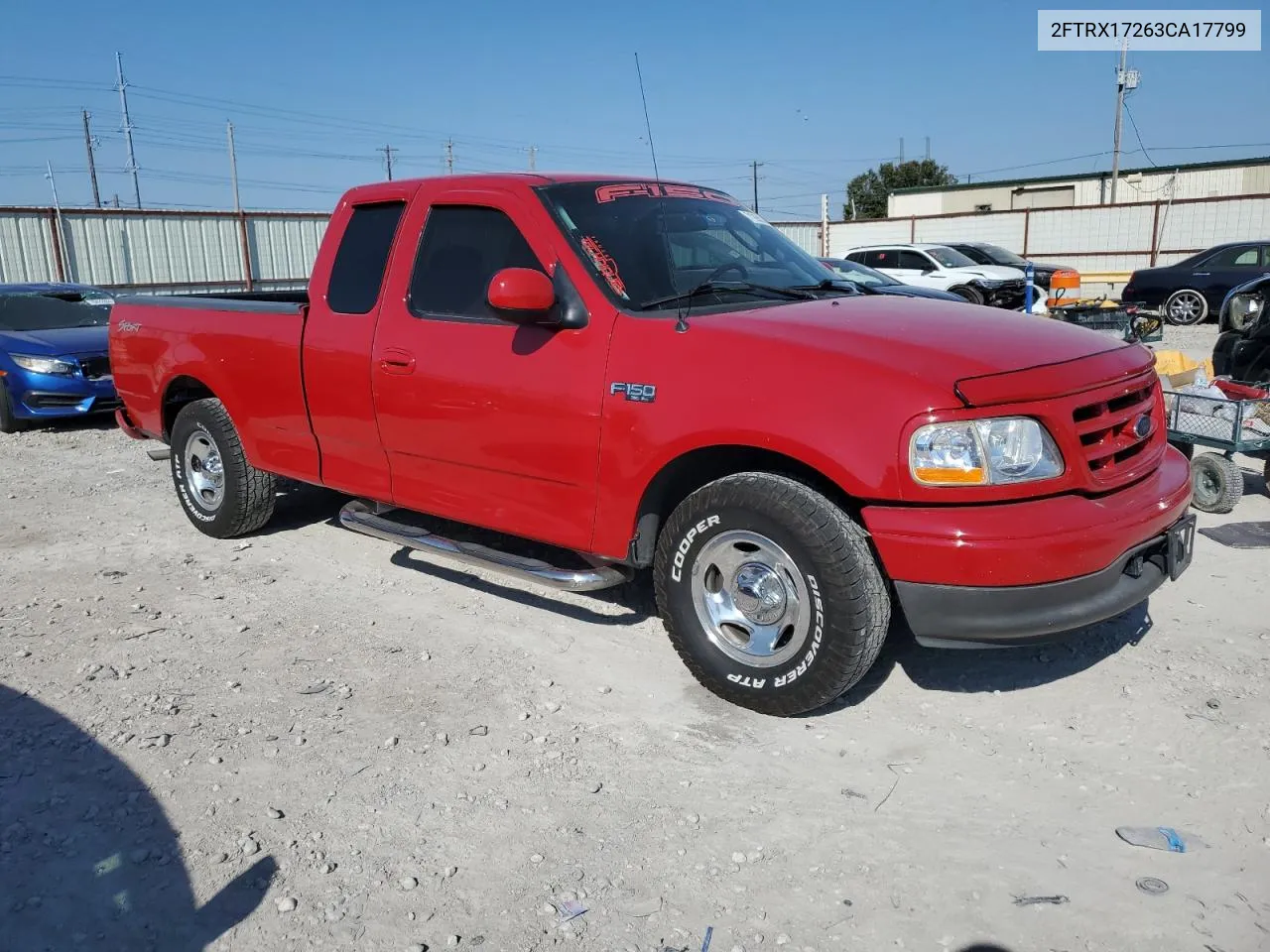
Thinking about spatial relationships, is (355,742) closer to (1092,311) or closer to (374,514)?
(374,514)

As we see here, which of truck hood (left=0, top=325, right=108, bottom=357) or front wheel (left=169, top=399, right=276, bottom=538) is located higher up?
truck hood (left=0, top=325, right=108, bottom=357)

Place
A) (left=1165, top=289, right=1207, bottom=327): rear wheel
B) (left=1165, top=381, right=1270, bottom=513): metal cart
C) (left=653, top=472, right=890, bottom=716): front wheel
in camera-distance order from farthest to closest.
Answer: (left=1165, top=289, right=1207, bottom=327): rear wheel < (left=1165, top=381, right=1270, bottom=513): metal cart < (left=653, top=472, right=890, bottom=716): front wheel

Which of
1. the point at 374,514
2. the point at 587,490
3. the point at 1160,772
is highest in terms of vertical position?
the point at 587,490

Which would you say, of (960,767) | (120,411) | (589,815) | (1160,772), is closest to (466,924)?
(589,815)

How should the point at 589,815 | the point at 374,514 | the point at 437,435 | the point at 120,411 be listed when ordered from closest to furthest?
1. the point at 589,815
2. the point at 437,435
3. the point at 374,514
4. the point at 120,411

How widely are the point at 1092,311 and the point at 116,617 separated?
27.4ft

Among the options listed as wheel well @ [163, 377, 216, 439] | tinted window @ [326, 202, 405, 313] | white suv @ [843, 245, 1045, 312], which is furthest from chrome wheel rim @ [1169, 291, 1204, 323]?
wheel well @ [163, 377, 216, 439]

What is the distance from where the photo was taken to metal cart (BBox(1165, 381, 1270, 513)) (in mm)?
6016

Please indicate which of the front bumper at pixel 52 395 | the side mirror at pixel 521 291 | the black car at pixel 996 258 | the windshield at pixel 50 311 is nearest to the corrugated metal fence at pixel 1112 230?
the black car at pixel 996 258

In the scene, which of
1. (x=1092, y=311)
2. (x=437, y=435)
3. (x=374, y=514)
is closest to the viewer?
(x=437, y=435)

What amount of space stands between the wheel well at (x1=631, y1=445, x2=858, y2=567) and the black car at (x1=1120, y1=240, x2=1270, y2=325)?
17.3m

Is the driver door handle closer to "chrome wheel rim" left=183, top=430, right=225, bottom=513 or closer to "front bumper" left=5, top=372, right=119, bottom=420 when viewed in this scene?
"chrome wheel rim" left=183, top=430, right=225, bottom=513

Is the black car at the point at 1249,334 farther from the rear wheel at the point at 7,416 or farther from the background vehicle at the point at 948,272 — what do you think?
the rear wheel at the point at 7,416

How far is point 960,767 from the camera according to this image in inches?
136
